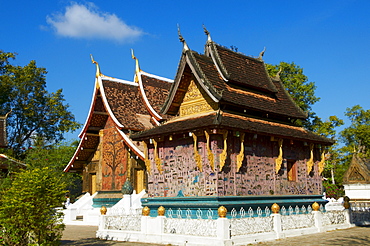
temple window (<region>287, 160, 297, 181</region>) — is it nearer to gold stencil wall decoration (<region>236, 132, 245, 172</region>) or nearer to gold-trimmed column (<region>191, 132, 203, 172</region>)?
gold stencil wall decoration (<region>236, 132, 245, 172</region>)

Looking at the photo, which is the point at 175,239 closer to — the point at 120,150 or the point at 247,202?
the point at 247,202

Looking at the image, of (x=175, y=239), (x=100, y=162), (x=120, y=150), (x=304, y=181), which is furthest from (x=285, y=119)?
(x=100, y=162)

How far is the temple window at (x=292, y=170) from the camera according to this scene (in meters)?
16.6

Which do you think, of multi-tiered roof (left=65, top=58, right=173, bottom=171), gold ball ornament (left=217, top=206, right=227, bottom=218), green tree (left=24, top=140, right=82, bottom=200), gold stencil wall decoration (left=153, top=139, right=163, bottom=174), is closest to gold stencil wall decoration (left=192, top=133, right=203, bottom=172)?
gold stencil wall decoration (left=153, top=139, right=163, bottom=174)

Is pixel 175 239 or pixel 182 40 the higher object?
pixel 182 40

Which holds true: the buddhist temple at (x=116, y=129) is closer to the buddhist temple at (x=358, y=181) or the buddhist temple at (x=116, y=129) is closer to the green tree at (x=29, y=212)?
the green tree at (x=29, y=212)

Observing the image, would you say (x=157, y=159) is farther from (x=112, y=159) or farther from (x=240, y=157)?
(x=112, y=159)

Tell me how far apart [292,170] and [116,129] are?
11.1m

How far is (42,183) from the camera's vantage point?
964 centimetres

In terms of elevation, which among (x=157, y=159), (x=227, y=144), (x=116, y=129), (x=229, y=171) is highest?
(x=116, y=129)

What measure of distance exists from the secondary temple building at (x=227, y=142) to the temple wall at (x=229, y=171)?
3 centimetres

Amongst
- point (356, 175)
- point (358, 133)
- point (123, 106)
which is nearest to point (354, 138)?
point (358, 133)

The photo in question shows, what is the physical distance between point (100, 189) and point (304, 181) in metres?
13.0

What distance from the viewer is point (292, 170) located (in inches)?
661
